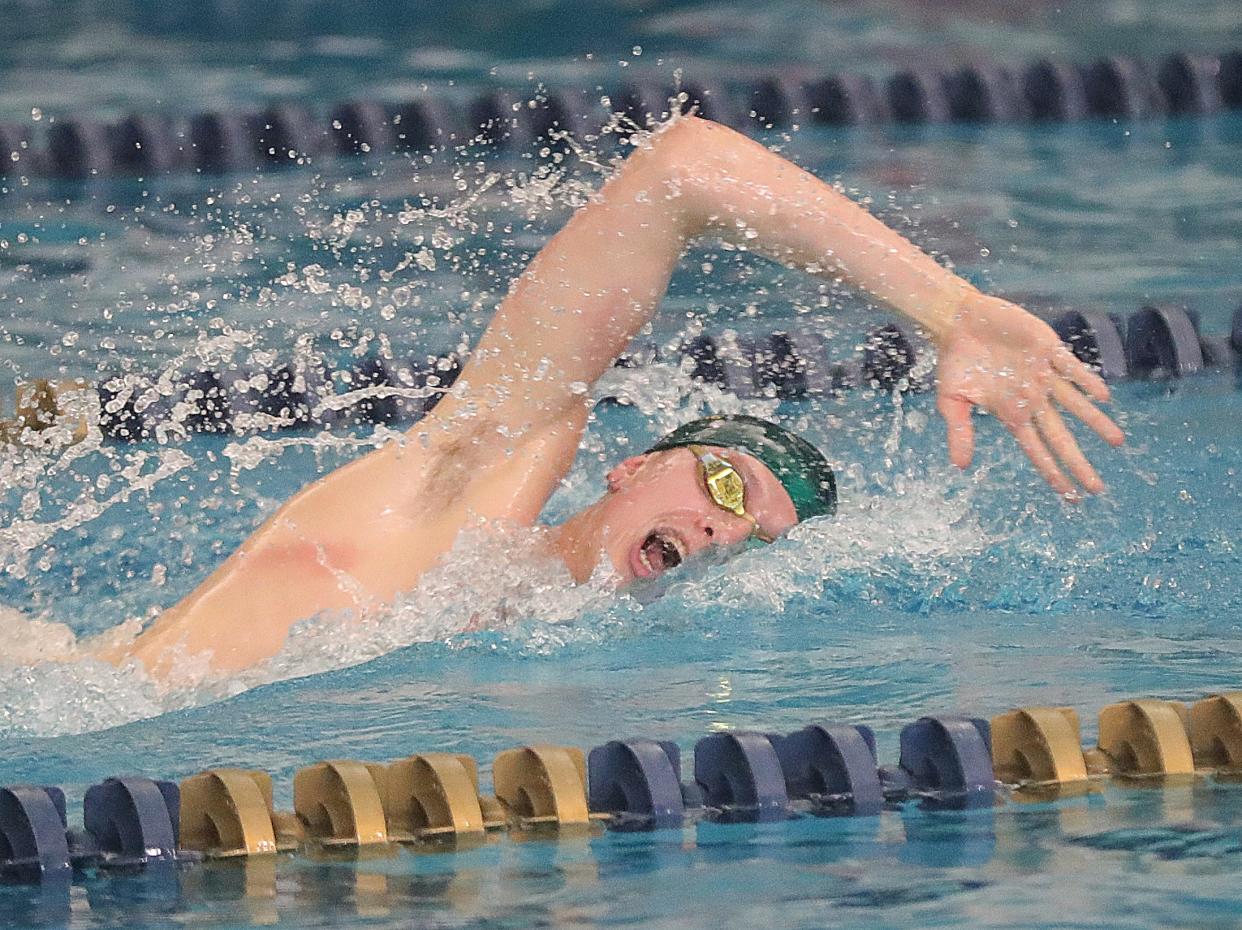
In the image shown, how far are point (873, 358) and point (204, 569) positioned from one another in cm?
203

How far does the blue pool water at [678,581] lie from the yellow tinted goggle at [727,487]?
242mm

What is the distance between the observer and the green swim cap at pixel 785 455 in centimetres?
309

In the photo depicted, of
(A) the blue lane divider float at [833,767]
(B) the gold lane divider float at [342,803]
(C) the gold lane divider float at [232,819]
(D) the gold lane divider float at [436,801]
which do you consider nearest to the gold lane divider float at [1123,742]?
(A) the blue lane divider float at [833,767]

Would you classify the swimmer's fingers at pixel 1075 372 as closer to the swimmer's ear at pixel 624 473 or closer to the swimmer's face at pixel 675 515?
the swimmer's face at pixel 675 515

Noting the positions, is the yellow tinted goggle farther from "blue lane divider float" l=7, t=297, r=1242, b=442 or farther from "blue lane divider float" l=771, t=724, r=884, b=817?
"blue lane divider float" l=7, t=297, r=1242, b=442

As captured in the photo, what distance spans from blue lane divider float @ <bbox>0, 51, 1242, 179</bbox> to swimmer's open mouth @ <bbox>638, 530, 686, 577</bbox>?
4495 mm

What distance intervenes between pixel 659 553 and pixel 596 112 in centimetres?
471

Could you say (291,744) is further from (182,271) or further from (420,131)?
(420,131)

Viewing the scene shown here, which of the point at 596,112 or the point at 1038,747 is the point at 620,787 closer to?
the point at 1038,747

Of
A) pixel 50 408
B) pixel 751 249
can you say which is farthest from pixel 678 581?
pixel 50 408

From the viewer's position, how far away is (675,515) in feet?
9.89

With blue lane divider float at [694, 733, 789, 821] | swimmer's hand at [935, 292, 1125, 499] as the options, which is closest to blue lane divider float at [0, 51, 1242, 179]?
swimmer's hand at [935, 292, 1125, 499]

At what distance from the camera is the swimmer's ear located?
3.09 meters

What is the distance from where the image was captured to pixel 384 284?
604cm
